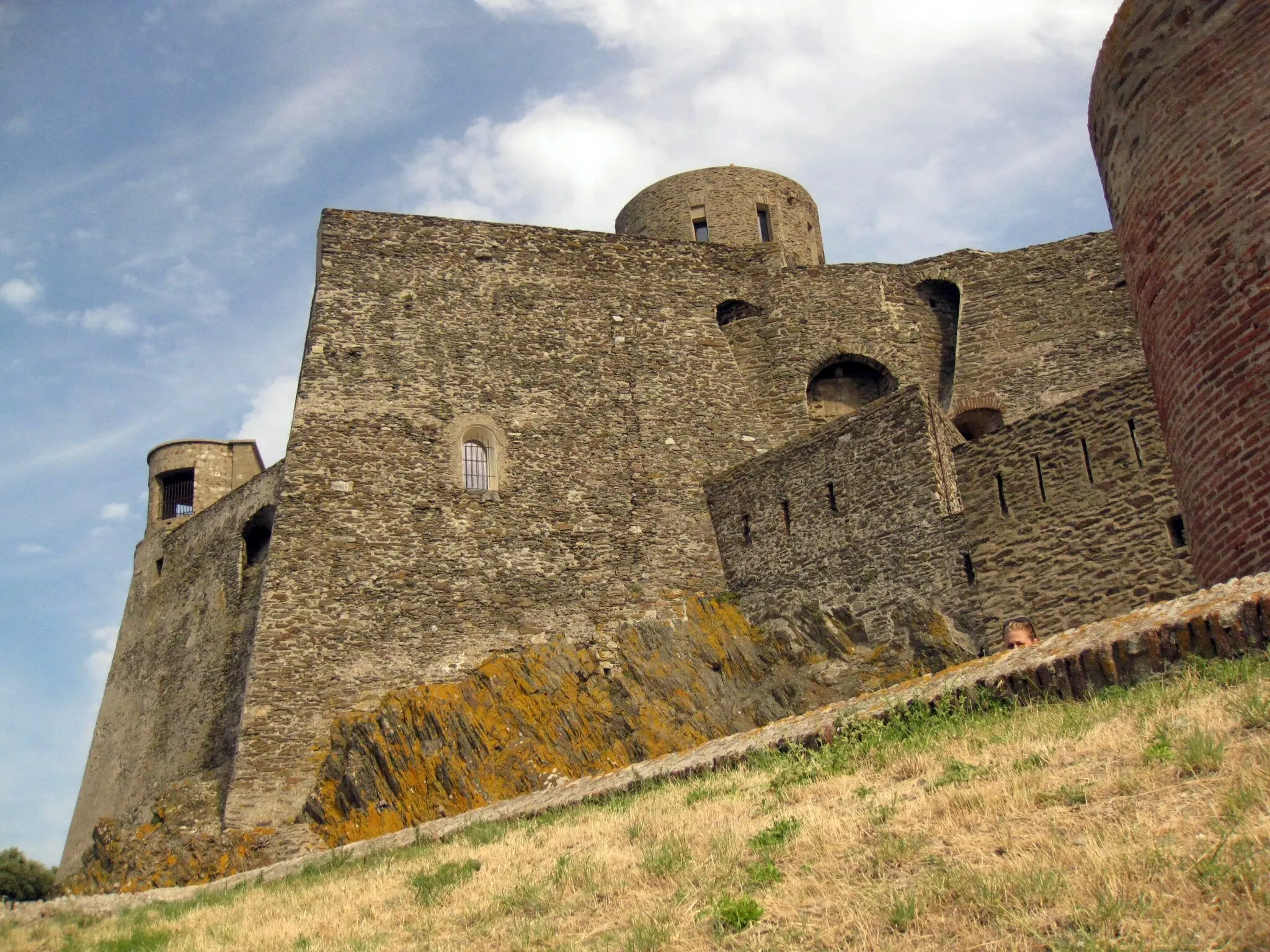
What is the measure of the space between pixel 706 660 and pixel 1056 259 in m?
10.9

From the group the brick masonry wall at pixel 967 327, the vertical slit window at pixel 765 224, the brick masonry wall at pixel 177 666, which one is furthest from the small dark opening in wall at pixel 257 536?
the vertical slit window at pixel 765 224

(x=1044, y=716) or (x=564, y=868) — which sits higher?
(x=1044, y=716)

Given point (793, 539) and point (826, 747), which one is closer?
point (826, 747)

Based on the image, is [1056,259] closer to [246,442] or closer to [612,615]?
[612,615]

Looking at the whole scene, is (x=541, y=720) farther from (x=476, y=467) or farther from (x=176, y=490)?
(x=176, y=490)

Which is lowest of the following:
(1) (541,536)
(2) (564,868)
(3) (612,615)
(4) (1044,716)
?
(2) (564,868)

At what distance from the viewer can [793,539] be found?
2038 cm

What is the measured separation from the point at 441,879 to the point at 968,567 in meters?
10.5

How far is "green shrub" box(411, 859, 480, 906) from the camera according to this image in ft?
27.3

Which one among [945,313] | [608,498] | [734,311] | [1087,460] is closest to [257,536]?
[608,498]

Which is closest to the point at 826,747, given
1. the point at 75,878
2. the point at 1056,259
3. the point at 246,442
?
the point at 75,878

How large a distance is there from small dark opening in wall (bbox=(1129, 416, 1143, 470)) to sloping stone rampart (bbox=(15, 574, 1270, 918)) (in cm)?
737

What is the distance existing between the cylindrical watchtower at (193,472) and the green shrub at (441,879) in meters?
20.5

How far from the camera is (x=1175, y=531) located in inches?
612
